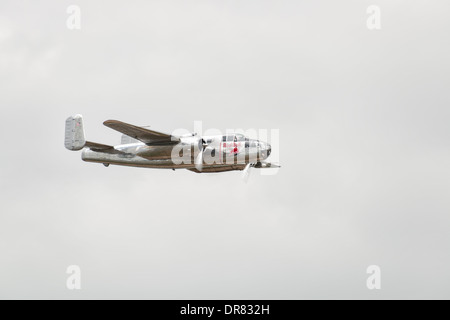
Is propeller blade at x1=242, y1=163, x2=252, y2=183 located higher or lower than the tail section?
lower

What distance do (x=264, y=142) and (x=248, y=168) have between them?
2.58 meters

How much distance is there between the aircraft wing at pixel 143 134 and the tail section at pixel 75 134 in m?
4.42

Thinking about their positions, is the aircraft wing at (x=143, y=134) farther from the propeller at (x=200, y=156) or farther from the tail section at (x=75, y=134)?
the tail section at (x=75, y=134)

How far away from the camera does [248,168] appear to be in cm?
8119

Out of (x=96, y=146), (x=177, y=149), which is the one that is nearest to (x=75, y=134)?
(x=96, y=146)

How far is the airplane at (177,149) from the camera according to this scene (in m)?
80.1

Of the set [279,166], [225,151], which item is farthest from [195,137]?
[279,166]

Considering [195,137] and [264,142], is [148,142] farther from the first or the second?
[264,142]

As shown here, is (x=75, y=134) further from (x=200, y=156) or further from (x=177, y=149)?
(x=200, y=156)

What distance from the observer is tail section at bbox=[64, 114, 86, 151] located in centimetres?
A: 8312

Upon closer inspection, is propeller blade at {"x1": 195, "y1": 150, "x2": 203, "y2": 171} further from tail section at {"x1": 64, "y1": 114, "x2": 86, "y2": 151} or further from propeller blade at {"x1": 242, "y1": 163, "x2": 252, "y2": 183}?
tail section at {"x1": 64, "y1": 114, "x2": 86, "y2": 151}

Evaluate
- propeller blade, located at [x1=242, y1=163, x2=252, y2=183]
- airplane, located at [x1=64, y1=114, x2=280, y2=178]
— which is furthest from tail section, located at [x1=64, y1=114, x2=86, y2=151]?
propeller blade, located at [x1=242, y1=163, x2=252, y2=183]

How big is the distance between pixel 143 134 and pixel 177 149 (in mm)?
3041

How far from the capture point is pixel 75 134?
8325 centimetres
